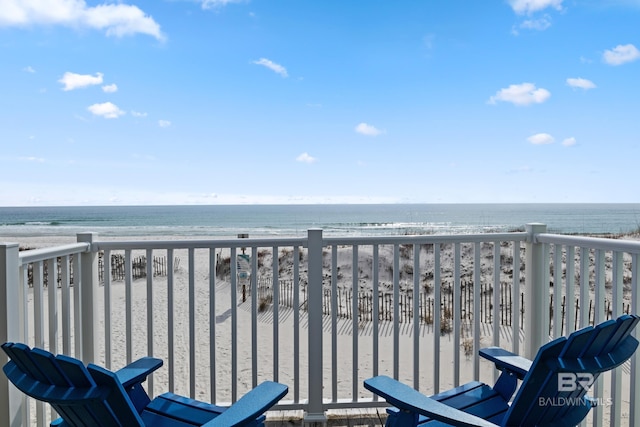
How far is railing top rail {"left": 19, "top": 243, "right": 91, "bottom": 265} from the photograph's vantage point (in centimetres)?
156

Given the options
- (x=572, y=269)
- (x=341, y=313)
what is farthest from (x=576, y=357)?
(x=341, y=313)

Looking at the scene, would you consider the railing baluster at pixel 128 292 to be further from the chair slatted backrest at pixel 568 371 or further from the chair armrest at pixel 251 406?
the chair slatted backrest at pixel 568 371

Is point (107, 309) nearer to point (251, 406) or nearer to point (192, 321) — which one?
point (192, 321)

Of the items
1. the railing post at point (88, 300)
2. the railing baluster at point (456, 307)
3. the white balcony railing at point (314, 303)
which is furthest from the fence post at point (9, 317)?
the railing baluster at point (456, 307)

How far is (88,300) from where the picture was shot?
209cm

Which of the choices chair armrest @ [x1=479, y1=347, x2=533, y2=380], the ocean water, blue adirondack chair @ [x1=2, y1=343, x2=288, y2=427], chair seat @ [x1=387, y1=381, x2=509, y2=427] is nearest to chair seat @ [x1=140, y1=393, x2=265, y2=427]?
blue adirondack chair @ [x1=2, y1=343, x2=288, y2=427]

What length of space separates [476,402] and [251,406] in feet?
3.26

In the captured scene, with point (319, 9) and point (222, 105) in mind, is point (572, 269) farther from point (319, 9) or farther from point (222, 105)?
point (222, 105)

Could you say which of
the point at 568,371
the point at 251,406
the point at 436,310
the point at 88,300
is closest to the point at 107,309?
the point at 88,300

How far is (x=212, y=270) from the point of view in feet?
7.13

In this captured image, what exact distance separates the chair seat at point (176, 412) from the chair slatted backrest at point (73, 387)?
1.53 feet

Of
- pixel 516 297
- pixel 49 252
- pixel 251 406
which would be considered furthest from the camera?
pixel 516 297

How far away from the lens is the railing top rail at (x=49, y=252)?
1561 mm

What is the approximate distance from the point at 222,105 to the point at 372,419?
1569 centimetres
